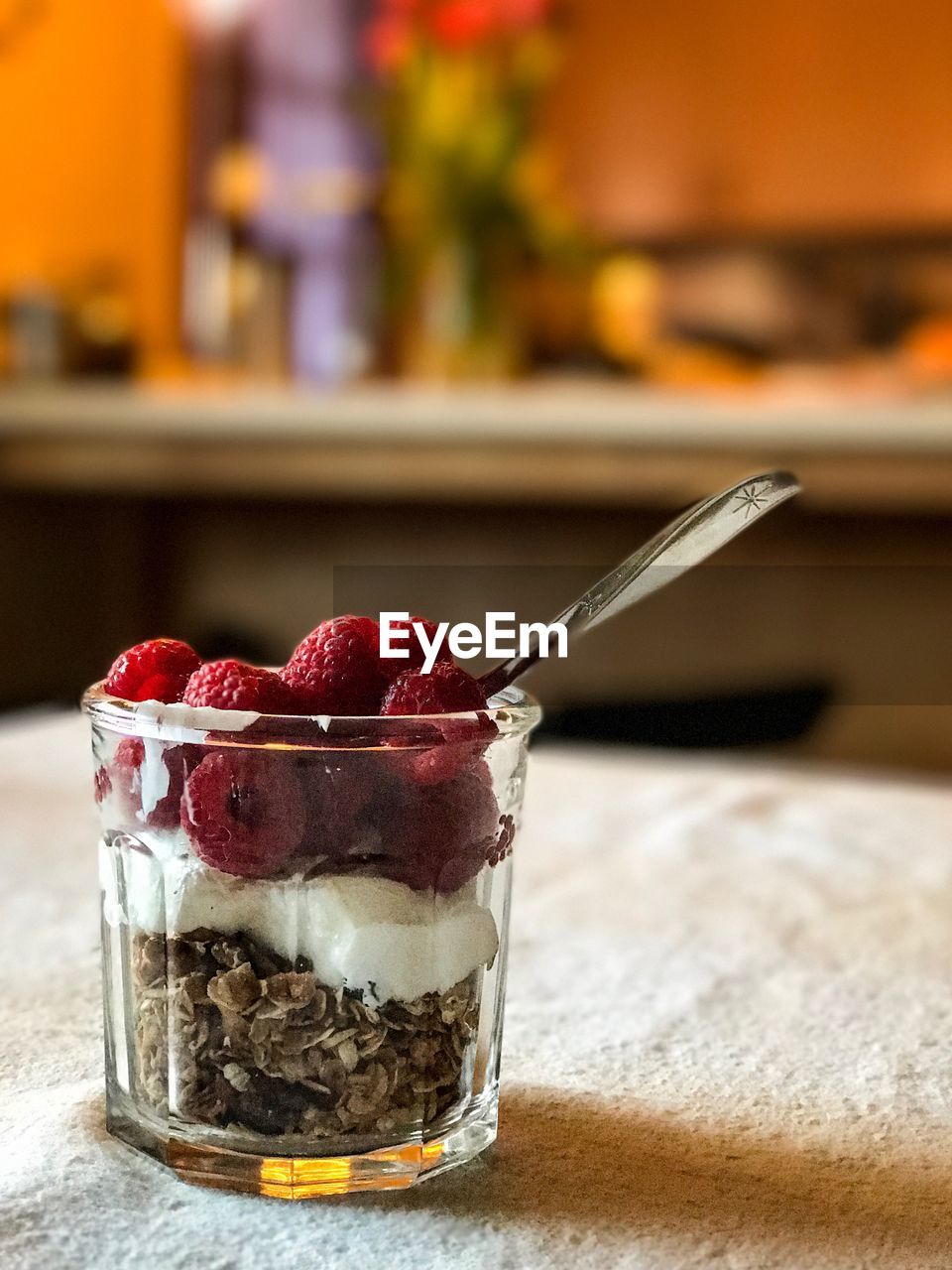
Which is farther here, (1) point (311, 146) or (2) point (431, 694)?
(1) point (311, 146)

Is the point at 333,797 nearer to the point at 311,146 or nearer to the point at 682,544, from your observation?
the point at 682,544

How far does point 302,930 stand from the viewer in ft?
1.19

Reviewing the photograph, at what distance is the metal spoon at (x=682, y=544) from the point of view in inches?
15.7

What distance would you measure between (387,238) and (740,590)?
1319mm

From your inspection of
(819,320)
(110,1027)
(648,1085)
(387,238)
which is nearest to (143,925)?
(110,1027)

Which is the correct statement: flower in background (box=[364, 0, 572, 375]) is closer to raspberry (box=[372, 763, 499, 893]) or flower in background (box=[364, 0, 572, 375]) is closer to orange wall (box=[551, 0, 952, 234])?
orange wall (box=[551, 0, 952, 234])

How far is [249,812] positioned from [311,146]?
127 inches

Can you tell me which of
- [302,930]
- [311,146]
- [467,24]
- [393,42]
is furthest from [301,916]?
[311,146]

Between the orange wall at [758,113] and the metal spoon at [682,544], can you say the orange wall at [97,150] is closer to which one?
the orange wall at [758,113]

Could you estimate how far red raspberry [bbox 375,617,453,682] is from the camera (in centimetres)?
39

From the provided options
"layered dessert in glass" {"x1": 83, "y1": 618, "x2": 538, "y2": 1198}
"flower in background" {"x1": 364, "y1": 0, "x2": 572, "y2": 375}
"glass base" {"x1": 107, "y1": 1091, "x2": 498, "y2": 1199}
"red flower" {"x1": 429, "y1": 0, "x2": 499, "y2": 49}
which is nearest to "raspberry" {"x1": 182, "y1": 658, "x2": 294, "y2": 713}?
"layered dessert in glass" {"x1": 83, "y1": 618, "x2": 538, "y2": 1198}

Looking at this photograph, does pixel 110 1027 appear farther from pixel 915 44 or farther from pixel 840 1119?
pixel 915 44

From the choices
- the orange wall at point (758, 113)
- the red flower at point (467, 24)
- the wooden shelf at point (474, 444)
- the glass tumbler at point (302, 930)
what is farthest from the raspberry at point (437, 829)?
the orange wall at point (758, 113)

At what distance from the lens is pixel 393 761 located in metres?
0.36
